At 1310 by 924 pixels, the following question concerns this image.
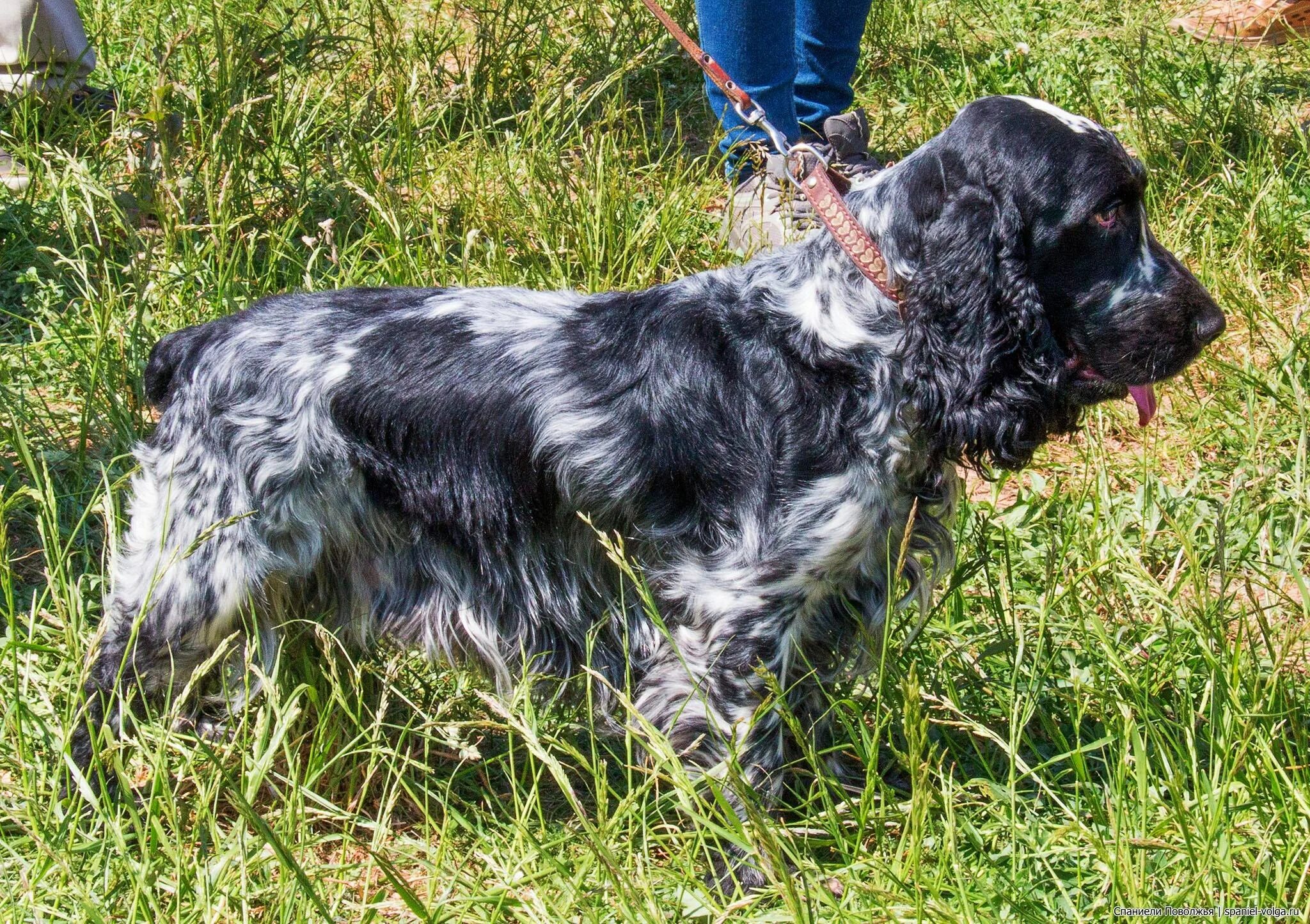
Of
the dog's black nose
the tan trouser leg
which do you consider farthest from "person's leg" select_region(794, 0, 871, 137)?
the tan trouser leg

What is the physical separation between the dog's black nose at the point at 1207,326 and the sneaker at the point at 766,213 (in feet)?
5.72

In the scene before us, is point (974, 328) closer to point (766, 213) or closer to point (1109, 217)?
point (1109, 217)

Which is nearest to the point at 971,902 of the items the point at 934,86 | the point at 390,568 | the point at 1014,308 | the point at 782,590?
the point at 782,590

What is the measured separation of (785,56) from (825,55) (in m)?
0.59

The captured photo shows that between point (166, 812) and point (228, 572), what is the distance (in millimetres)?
589

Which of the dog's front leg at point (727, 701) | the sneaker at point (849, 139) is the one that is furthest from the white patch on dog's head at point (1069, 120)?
the sneaker at point (849, 139)

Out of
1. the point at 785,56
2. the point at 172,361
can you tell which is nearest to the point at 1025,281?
the point at 172,361

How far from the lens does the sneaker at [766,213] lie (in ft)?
14.3

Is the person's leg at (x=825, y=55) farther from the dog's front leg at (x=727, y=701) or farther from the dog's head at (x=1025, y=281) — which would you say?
the dog's front leg at (x=727, y=701)

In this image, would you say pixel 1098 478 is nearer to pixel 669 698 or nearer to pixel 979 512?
pixel 979 512

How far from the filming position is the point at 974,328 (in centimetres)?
257

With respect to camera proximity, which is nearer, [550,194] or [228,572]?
[228,572]

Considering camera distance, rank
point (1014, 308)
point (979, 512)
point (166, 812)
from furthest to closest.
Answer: point (979, 512)
point (1014, 308)
point (166, 812)

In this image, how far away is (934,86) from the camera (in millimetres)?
5895
